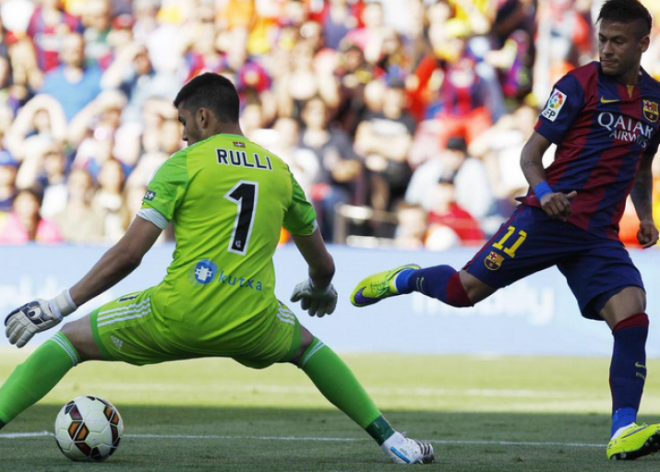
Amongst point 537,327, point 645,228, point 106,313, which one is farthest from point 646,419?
point 537,327

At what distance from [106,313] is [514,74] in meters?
12.4

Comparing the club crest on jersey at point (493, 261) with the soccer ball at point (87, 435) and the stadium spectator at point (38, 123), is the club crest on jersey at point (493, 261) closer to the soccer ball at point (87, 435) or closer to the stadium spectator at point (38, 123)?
the soccer ball at point (87, 435)

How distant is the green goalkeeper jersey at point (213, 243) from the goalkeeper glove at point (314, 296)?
2.19 feet

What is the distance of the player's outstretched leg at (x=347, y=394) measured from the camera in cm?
503

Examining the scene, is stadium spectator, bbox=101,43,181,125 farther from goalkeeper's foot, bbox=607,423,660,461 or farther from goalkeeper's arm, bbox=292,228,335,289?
goalkeeper's foot, bbox=607,423,660,461

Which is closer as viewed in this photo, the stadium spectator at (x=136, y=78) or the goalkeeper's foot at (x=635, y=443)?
the goalkeeper's foot at (x=635, y=443)

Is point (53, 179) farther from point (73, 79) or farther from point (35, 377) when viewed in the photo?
point (35, 377)

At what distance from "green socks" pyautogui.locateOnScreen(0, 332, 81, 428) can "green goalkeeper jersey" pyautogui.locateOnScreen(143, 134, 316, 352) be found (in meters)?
0.49

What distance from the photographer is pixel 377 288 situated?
637 centimetres

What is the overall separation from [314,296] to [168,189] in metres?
1.15

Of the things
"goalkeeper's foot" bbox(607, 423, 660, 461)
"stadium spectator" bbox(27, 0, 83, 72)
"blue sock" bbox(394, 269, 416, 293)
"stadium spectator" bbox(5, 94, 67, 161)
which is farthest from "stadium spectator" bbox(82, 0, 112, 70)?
"goalkeeper's foot" bbox(607, 423, 660, 461)

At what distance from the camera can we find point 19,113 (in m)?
16.7

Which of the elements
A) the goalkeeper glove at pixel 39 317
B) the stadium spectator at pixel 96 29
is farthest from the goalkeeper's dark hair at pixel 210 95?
the stadium spectator at pixel 96 29

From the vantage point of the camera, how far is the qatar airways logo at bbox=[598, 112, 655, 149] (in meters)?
5.52
